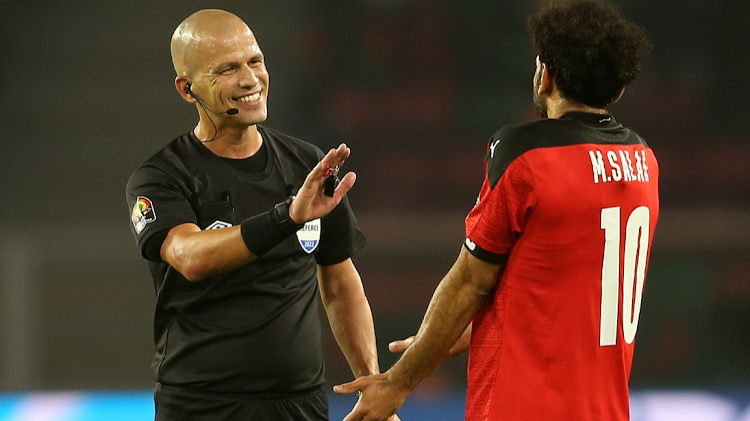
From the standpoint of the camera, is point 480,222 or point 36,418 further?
point 36,418

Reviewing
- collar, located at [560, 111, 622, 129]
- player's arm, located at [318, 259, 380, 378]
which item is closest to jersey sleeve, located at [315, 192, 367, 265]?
player's arm, located at [318, 259, 380, 378]

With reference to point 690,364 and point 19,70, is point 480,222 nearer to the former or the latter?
point 690,364

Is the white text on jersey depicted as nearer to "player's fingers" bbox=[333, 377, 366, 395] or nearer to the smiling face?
"player's fingers" bbox=[333, 377, 366, 395]

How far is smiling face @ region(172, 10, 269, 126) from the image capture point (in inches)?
90.8

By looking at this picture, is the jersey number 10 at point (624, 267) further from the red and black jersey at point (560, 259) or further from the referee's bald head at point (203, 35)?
the referee's bald head at point (203, 35)

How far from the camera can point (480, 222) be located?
1925mm

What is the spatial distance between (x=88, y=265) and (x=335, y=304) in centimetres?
415

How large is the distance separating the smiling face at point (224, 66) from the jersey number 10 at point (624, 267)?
89cm

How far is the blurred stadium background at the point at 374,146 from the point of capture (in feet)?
19.9

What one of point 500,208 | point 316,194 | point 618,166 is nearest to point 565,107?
point 618,166

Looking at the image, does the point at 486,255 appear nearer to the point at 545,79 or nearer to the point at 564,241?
the point at 564,241

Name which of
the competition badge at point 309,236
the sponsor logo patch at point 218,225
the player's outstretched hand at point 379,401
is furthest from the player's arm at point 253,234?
the player's outstretched hand at point 379,401

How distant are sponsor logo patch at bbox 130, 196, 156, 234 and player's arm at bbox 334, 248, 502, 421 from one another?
0.59 m

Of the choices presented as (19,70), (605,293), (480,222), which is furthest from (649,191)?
(19,70)
